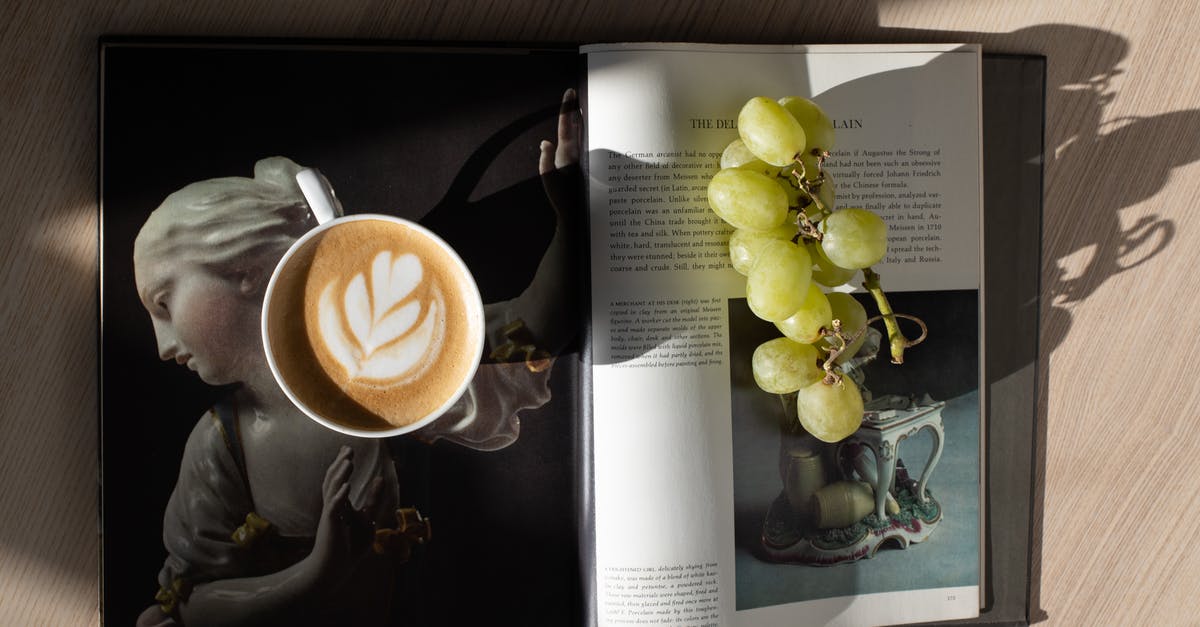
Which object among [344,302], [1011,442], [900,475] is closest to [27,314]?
[344,302]

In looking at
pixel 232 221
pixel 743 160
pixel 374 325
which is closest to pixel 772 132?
pixel 743 160

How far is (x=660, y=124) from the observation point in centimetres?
68

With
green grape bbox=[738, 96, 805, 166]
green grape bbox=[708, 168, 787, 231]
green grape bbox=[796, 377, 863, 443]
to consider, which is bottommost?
green grape bbox=[796, 377, 863, 443]

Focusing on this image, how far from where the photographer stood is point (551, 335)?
699 millimetres

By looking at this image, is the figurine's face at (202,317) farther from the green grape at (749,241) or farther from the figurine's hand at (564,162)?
the green grape at (749,241)

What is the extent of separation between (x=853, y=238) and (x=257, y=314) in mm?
518

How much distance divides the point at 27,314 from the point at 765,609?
2.38 ft

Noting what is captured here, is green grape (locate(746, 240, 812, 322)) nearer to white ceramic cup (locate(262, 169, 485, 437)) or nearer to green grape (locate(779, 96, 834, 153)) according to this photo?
green grape (locate(779, 96, 834, 153))

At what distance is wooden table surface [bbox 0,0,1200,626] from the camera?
26.6 inches

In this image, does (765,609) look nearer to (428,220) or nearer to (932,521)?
(932,521)

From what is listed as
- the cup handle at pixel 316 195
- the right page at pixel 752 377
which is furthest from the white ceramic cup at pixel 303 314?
the right page at pixel 752 377

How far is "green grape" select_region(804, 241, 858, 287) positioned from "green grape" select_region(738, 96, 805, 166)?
0.08 metres

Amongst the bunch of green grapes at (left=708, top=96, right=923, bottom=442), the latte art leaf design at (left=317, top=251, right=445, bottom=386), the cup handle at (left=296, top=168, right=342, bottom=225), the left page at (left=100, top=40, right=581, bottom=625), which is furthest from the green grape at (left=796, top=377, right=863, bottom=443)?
the cup handle at (left=296, top=168, right=342, bottom=225)

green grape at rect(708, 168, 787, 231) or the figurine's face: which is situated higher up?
green grape at rect(708, 168, 787, 231)
